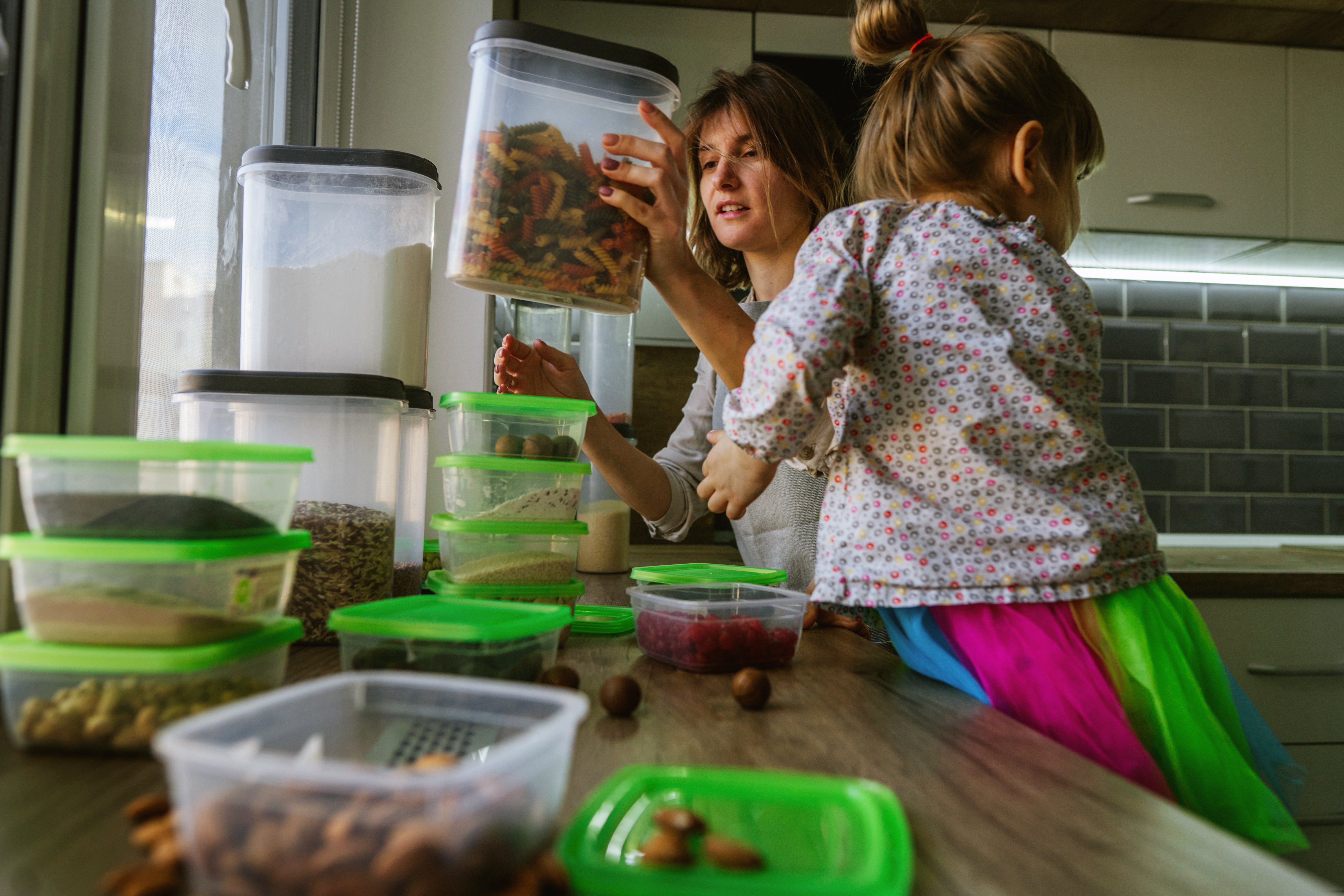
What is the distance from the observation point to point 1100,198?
2076mm

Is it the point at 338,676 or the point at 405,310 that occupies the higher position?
the point at 405,310

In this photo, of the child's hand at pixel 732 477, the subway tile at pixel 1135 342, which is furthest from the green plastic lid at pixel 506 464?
the subway tile at pixel 1135 342

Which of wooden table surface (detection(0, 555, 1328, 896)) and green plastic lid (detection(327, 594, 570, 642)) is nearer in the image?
wooden table surface (detection(0, 555, 1328, 896))

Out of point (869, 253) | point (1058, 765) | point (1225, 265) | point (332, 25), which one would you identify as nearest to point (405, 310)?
point (869, 253)

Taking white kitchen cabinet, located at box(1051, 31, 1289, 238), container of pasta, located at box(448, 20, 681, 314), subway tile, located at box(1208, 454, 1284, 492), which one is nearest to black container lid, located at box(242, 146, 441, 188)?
container of pasta, located at box(448, 20, 681, 314)

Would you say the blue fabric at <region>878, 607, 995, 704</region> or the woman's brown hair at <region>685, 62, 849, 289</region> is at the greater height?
the woman's brown hair at <region>685, 62, 849, 289</region>

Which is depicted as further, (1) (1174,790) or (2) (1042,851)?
(1) (1174,790)

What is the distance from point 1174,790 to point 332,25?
171 centimetres

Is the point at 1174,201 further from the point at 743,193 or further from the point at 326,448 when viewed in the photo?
the point at 326,448

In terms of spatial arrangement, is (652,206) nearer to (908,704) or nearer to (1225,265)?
(908,704)

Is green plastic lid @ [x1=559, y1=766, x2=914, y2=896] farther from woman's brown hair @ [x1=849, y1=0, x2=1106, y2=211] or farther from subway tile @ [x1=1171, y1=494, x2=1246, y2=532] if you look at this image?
subway tile @ [x1=1171, y1=494, x2=1246, y2=532]

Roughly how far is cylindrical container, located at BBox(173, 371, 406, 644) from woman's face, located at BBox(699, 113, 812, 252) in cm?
75

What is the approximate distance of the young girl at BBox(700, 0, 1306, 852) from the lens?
0.71 metres

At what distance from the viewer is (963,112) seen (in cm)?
85
